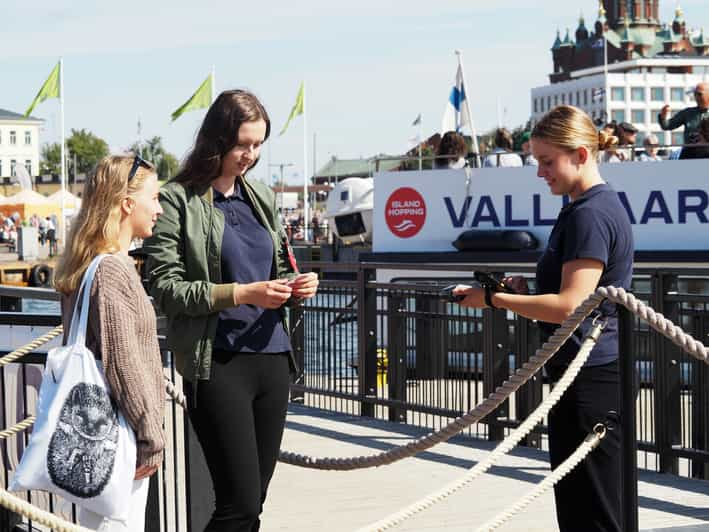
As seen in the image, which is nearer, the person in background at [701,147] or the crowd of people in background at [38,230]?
the person in background at [701,147]

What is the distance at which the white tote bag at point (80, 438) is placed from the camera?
3.95 metres

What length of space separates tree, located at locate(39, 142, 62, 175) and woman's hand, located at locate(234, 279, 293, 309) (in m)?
163

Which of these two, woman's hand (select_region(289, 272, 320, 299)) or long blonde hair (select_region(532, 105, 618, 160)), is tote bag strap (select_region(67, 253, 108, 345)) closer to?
woman's hand (select_region(289, 272, 320, 299))

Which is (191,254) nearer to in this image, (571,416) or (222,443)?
(222,443)

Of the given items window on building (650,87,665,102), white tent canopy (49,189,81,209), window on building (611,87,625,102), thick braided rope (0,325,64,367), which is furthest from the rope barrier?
window on building (650,87,665,102)

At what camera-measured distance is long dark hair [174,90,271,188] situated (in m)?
4.70

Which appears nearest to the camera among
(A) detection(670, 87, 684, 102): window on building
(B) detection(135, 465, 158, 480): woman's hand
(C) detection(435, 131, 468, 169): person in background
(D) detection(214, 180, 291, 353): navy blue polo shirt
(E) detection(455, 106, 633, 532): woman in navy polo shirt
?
(B) detection(135, 465, 158, 480): woman's hand

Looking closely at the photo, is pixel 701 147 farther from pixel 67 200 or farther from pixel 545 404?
pixel 67 200

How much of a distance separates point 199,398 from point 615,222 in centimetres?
152

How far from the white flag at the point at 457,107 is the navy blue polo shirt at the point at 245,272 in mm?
17255

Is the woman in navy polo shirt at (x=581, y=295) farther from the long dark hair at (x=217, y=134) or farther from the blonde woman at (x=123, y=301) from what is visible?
the blonde woman at (x=123, y=301)

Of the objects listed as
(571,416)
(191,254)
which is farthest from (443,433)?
(191,254)

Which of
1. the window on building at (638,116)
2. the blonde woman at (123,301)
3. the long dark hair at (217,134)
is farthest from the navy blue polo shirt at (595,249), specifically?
the window on building at (638,116)

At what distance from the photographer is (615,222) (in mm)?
4395
